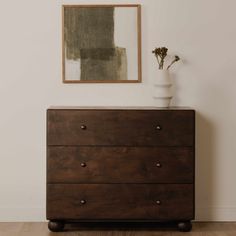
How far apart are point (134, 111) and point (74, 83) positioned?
1.97ft

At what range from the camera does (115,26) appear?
430cm

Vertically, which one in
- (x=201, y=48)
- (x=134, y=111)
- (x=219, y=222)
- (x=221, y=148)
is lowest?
(x=219, y=222)

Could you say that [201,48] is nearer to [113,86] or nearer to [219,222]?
[113,86]

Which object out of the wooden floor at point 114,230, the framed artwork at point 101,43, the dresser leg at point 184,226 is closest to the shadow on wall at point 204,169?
the wooden floor at point 114,230

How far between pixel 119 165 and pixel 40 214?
0.79m

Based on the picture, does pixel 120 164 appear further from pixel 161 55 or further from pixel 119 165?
pixel 161 55

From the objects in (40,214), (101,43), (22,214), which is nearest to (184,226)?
(40,214)

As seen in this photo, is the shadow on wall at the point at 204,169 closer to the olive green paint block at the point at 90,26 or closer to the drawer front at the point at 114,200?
the drawer front at the point at 114,200

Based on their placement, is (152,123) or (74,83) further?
(74,83)

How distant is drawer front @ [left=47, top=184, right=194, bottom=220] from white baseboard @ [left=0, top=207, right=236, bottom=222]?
34 cm

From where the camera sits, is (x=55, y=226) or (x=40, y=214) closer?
(x=55, y=226)

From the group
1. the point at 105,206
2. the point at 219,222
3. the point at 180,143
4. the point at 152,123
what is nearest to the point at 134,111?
the point at 152,123

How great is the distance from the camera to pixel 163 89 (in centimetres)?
415

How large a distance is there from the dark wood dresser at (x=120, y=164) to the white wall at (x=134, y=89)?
0.36 m
